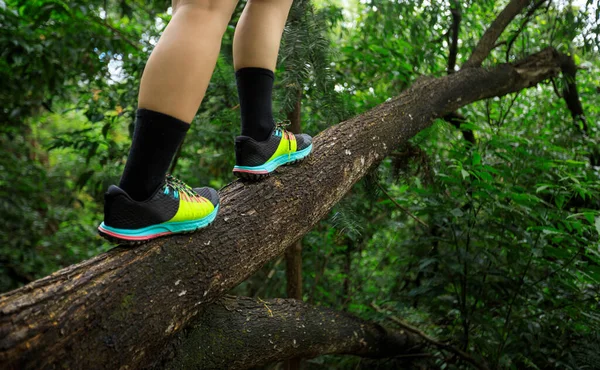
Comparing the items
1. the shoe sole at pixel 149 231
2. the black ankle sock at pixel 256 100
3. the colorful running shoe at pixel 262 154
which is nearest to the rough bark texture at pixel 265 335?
the shoe sole at pixel 149 231

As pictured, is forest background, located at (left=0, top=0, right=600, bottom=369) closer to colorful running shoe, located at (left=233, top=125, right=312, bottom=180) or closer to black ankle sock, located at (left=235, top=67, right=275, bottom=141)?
colorful running shoe, located at (left=233, top=125, right=312, bottom=180)

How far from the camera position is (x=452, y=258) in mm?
2787

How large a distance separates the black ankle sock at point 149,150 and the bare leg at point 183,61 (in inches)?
1.0

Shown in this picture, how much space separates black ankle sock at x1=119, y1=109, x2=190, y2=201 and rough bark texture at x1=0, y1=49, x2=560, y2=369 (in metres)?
0.17

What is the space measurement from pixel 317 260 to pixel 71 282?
271 centimetres

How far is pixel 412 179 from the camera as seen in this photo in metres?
2.99

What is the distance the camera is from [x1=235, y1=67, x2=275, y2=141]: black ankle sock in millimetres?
1548

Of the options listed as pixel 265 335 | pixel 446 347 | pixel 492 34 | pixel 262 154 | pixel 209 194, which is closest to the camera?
pixel 209 194

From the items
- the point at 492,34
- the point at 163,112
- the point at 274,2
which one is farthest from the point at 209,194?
the point at 492,34

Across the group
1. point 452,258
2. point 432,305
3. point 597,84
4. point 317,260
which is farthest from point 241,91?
point 597,84

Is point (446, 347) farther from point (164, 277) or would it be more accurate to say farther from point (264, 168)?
point (164, 277)

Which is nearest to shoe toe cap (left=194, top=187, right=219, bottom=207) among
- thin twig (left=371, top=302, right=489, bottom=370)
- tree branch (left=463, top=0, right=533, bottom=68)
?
thin twig (left=371, top=302, right=489, bottom=370)

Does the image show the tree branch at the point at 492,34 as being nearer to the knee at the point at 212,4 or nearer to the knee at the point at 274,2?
the knee at the point at 274,2

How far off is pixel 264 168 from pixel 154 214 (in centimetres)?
50
